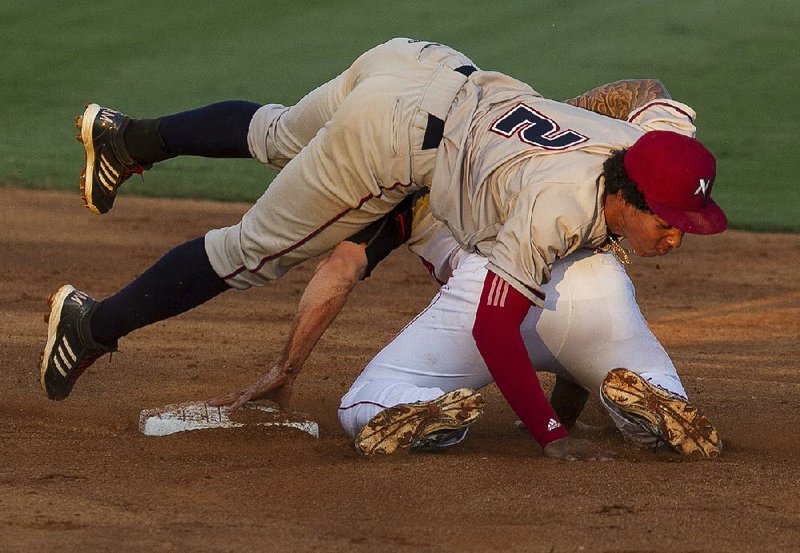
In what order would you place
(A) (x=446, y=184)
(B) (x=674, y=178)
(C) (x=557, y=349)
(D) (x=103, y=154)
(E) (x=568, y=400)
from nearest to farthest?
(B) (x=674, y=178) < (A) (x=446, y=184) < (C) (x=557, y=349) < (E) (x=568, y=400) < (D) (x=103, y=154)

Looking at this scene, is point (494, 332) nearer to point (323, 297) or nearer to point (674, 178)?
point (674, 178)

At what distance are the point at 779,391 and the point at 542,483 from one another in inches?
81.8

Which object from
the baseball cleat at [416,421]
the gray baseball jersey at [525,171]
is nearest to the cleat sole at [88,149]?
the gray baseball jersey at [525,171]

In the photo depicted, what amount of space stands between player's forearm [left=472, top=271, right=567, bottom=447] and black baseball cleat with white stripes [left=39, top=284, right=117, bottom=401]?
4.59 ft

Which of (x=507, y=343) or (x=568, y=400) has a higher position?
(x=507, y=343)

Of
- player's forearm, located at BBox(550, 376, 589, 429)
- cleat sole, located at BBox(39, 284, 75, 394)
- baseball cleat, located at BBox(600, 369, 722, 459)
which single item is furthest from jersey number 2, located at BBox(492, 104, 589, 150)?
cleat sole, located at BBox(39, 284, 75, 394)

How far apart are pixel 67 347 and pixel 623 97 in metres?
1.95

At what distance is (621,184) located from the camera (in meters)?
3.45

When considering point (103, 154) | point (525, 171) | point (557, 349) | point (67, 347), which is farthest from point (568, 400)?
point (103, 154)

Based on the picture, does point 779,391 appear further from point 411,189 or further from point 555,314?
point 411,189

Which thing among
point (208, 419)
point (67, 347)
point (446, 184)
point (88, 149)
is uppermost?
point (446, 184)

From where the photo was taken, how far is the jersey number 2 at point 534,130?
142 inches

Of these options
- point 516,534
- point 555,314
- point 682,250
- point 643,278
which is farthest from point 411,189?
point 682,250

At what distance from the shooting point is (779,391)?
5152 mm
